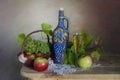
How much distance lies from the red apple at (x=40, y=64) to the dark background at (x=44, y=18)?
787 millimetres

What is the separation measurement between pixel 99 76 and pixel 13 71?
1.05 meters

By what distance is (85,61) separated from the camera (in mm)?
1456

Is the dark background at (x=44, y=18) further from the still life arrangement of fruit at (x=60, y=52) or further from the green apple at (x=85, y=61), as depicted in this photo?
the green apple at (x=85, y=61)

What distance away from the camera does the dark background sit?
2.15 m

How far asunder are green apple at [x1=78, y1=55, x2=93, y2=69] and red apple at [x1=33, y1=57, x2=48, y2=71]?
208 millimetres

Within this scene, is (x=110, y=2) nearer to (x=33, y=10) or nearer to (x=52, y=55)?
(x=33, y=10)

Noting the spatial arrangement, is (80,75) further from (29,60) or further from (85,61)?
(29,60)

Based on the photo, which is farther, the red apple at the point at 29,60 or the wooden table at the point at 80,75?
the red apple at the point at 29,60

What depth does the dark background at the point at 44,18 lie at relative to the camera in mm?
2148

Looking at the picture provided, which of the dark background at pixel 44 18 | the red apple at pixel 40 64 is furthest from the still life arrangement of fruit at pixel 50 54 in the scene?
the dark background at pixel 44 18

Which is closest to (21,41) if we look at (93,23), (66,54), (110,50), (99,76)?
(66,54)

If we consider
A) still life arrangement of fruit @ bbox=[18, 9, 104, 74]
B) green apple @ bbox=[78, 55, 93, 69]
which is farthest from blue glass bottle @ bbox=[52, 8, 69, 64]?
green apple @ bbox=[78, 55, 93, 69]

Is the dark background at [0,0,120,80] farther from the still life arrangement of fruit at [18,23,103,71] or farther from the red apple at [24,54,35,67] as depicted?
the red apple at [24,54,35,67]

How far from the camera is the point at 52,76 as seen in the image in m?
1.39
